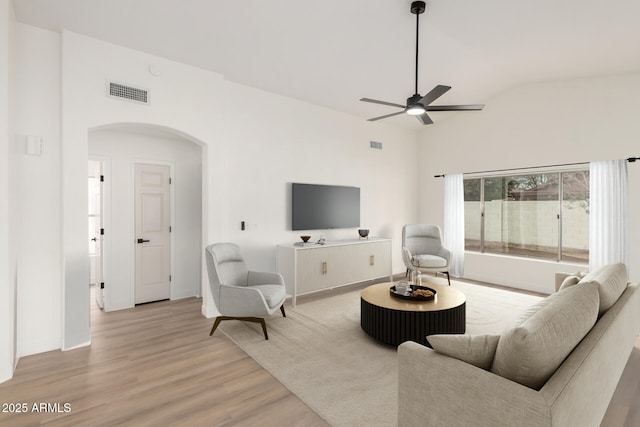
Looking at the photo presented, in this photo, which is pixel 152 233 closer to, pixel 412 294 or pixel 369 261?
pixel 369 261

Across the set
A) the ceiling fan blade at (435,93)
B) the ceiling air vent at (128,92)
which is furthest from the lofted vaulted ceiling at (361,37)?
the ceiling fan blade at (435,93)

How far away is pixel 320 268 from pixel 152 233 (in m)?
2.51

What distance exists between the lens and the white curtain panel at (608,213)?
4.33 metres

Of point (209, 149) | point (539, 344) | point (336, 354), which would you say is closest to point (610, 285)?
point (539, 344)

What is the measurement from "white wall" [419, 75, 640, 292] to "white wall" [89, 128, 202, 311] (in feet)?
15.3

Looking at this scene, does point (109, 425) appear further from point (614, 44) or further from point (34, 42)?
point (614, 44)

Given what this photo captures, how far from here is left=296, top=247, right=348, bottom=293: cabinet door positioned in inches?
174

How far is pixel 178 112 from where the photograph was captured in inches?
147

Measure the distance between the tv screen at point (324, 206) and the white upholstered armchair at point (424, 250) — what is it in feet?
3.36

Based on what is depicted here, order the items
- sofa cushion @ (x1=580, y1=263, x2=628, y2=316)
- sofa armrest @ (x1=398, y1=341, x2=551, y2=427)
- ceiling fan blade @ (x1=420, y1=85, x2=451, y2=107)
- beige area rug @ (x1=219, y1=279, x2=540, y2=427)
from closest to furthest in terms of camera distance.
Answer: sofa armrest @ (x1=398, y1=341, x2=551, y2=427)
sofa cushion @ (x1=580, y1=263, x2=628, y2=316)
beige area rug @ (x1=219, y1=279, x2=540, y2=427)
ceiling fan blade @ (x1=420, y1=85, x2=451, y2=107)

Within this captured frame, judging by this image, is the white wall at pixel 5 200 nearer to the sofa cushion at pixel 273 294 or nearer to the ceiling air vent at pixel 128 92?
the ceiling air vent at pixel 128 92

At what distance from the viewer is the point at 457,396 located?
1361mm

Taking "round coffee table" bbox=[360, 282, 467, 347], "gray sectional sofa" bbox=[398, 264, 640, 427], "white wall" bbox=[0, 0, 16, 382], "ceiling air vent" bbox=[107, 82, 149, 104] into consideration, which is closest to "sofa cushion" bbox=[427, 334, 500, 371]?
"gray sectional sofa" bbox=[398, 264, 640, 427]

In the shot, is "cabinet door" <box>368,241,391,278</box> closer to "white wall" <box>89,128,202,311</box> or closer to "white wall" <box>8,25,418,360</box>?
"white wall" <box>8,25,418,360</box>
